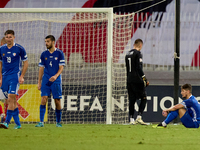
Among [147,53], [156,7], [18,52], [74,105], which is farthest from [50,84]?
[156,7]

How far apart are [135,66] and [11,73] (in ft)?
7.59

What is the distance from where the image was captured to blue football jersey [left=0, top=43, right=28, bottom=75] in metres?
5.24

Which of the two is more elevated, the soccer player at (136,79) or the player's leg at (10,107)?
the soccer player at (136,79)

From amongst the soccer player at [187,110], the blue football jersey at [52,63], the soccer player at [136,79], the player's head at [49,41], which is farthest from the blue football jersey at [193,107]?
the player's head at [49,41]

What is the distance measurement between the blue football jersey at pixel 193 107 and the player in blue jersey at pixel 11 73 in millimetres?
2397

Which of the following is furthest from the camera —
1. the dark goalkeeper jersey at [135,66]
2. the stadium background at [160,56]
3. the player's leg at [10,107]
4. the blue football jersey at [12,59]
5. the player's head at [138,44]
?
the stadium background at [160,56]

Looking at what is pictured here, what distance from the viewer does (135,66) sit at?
21.6 feet

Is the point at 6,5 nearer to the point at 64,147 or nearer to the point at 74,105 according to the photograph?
the point at 74,105


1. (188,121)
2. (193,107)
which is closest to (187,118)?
(188,121)

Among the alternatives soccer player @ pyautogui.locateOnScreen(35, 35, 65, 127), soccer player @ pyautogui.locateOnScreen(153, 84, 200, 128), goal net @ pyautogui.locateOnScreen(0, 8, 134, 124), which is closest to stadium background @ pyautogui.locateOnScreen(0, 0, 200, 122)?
goal net @ pyautogui.locateOnScreen(0, 8, 134, 124)

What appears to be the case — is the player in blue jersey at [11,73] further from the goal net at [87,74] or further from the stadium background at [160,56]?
the stadium background at [160,56]

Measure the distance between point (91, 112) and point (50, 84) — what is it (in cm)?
221

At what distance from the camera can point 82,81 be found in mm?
8234

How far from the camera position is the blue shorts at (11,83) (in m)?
5.15
